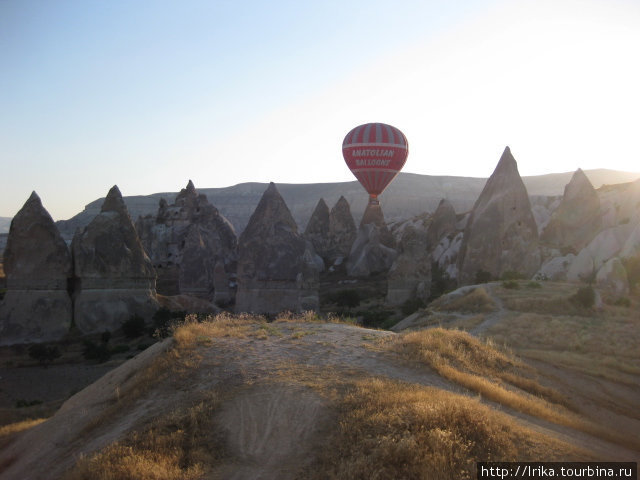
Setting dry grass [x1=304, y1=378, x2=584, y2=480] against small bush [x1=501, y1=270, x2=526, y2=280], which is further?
small bush [x1=501, y1=270, x2=526, y2=280]

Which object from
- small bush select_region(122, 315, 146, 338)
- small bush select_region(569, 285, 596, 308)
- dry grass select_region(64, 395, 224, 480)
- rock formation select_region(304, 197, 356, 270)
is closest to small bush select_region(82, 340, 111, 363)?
small bush select_region(122, 315, 146, 338)

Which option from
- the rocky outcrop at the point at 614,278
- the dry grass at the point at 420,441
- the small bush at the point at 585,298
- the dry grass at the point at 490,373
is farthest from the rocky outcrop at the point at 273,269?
the dry grass at the point at 420,441

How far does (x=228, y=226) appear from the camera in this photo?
44.8m

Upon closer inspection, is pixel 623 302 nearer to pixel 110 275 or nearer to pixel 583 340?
pixel 583 340

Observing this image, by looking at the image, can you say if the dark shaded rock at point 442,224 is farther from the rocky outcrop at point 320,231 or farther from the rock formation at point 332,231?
the rocky outcrop at point 320,231

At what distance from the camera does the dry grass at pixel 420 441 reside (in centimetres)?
500

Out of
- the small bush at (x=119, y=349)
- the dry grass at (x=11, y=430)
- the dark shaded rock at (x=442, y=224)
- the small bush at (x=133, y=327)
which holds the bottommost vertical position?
the small bush at (x=119, y=349)

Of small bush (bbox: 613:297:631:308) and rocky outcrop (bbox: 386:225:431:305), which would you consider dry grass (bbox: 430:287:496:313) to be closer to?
small bush (bbox: 613:297:631:308)

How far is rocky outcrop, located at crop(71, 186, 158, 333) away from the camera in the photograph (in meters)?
24.0

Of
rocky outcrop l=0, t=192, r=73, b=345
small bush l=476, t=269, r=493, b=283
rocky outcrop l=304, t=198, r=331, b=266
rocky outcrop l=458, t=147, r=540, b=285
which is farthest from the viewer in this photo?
rocky outcrop l=304, t=198, r=331, b=266

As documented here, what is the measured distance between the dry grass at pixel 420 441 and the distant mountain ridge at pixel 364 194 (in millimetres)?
109458

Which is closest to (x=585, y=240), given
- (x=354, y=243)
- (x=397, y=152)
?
(x=397, y=152)

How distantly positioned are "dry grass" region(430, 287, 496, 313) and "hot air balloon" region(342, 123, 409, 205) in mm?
24518

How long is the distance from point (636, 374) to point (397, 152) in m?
33.0
